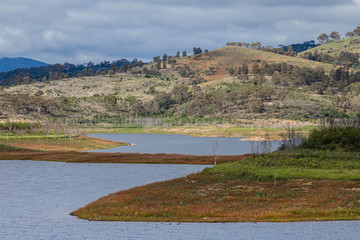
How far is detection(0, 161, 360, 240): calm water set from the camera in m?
26.4

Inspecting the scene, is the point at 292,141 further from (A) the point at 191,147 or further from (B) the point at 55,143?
(B) the point at 55,143

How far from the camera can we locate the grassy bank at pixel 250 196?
30594mm

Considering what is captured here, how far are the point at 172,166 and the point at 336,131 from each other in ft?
85.8

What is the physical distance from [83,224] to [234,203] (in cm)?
1129

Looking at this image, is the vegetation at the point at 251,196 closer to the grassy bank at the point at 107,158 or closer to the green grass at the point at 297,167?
the green grass at the point at 297,167

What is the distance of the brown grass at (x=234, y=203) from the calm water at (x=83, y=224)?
1.43 m

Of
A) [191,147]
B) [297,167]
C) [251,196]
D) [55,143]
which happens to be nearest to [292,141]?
[297,167]

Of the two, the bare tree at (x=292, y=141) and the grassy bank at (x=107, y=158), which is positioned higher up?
the bare tree at (x=292, y=141)

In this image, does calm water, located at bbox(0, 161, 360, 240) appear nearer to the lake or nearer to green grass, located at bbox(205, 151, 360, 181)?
the lake

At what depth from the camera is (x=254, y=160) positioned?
53469 millimetres

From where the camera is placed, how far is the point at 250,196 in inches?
1414

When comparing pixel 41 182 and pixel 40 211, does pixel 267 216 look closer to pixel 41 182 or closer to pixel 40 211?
pixel 40 211

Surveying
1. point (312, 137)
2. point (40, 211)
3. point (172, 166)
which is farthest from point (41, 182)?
point (312, 137)

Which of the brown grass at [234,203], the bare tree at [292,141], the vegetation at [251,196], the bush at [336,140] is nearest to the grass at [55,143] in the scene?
the bare tree at [292,141]
